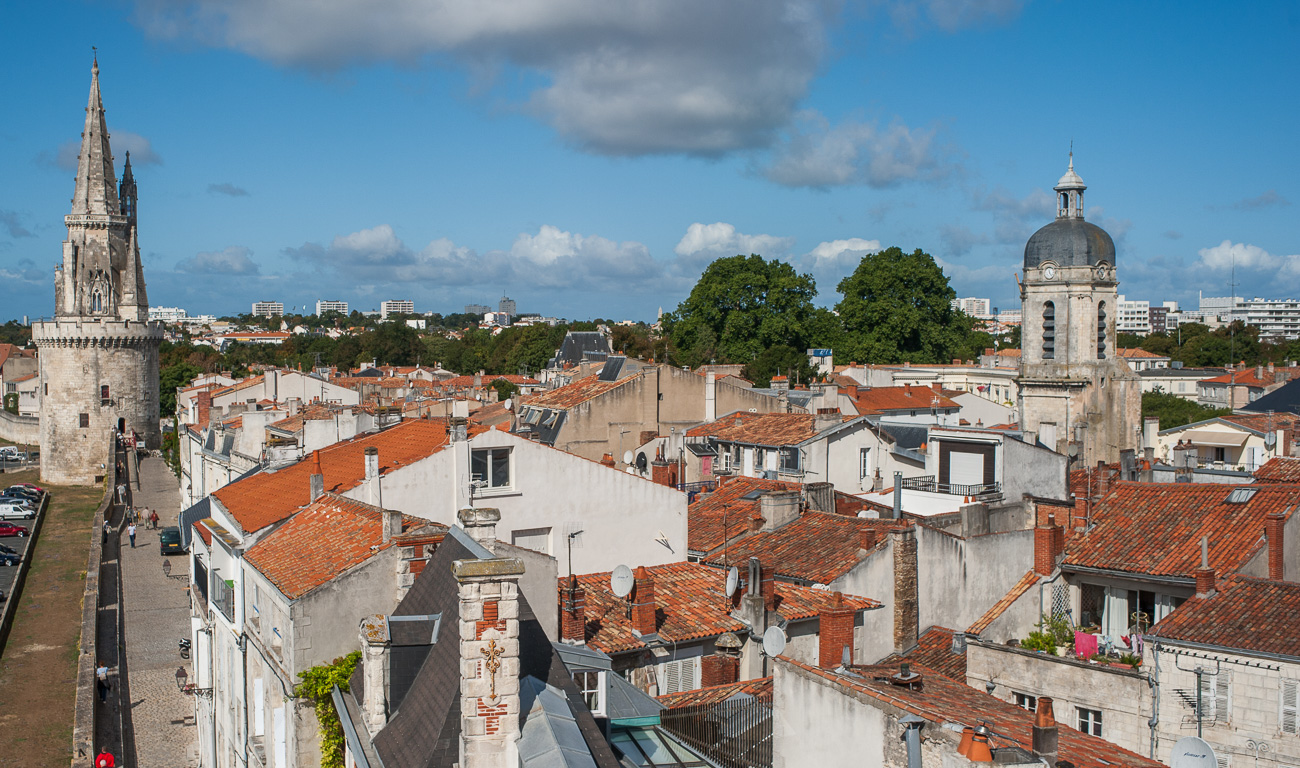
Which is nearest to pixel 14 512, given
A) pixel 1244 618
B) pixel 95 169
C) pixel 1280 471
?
pixel 95 169


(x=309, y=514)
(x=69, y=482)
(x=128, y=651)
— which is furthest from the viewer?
(x=69, y=482)

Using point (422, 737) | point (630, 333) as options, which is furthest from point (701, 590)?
point (630, 333)

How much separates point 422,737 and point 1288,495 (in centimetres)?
1423

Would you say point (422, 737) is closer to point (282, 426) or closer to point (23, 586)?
point (282, 426)

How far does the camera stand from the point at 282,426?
3275 centimetres

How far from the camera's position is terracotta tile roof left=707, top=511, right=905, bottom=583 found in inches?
684

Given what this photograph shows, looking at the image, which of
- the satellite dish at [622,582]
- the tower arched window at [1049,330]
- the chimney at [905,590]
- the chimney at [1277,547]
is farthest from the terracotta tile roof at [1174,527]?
the tower arched window at [1049,330]

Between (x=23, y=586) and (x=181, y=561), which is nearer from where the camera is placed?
(x=23, y=586)

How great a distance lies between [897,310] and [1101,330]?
42893 mm

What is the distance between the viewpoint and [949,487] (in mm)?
24250

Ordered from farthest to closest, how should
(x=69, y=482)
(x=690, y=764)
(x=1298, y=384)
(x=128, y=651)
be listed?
1. (x=69, y=482)
2. (x=1298, y=384)
3. (x=128, y=651)
4. (x=690, y=764)

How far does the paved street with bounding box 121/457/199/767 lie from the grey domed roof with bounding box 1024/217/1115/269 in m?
26.2

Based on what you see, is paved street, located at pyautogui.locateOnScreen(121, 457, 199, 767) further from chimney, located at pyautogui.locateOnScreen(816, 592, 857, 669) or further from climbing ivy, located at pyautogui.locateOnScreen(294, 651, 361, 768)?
chimney, located at pyautogui.locateOnScreen(816, 592, 857, 669)

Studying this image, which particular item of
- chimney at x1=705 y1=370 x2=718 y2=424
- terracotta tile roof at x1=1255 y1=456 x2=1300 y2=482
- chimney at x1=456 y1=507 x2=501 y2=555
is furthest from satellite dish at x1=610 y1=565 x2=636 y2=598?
chimney at x1=705 y1=370 x2=718 y2=424
